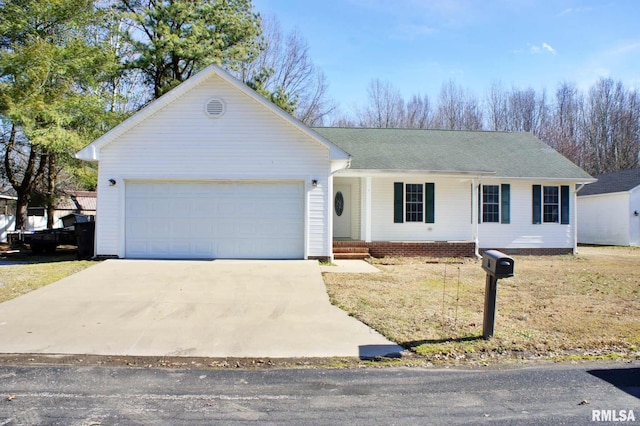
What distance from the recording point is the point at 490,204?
16.8m

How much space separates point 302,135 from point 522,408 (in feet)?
32.4

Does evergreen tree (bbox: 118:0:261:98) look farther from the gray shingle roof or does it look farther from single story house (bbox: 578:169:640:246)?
single story house (bbox: 578:169:640:246)

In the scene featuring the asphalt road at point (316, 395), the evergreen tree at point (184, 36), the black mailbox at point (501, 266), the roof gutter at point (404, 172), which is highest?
the evergreen tree at point (184, 36)

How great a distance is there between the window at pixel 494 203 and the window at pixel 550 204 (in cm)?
155

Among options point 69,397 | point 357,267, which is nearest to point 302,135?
point 357,267

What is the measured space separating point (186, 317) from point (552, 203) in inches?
590

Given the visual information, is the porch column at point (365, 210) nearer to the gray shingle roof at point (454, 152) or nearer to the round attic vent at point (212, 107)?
the gray shingle roof at point (454, 152)

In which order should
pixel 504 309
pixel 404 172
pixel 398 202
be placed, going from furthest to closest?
pixel 398 202 → pixel 404 172 → pixel 504 309

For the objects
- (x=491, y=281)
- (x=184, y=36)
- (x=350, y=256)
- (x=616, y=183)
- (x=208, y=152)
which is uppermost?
(x=184, y=36)

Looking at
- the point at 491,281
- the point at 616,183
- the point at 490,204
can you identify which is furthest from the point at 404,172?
the point at 616,183

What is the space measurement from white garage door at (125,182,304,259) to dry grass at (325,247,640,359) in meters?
3.03

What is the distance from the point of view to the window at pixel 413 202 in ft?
52.4

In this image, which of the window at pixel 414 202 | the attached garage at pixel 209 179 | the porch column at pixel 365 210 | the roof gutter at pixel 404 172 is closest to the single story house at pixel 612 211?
the roof gutter at pixel 404 172

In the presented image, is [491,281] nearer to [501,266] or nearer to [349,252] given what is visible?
[501,266]
